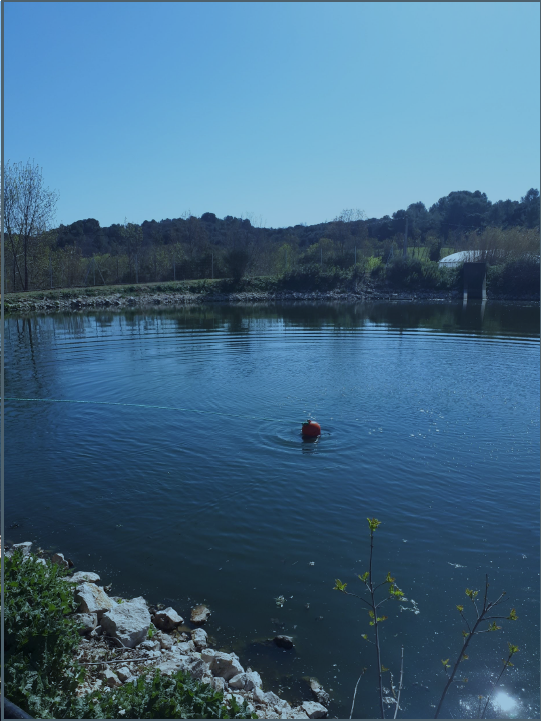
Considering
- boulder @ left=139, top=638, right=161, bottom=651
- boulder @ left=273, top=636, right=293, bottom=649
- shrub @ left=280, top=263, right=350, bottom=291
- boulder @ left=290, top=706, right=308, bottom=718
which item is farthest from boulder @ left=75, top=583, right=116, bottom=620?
shrub @ left=280, top=263, right=350, bottom=291

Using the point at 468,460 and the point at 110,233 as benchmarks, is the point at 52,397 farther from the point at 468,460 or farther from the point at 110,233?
the point at 110,233

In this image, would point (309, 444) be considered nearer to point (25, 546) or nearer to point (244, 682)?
point (25, 546)

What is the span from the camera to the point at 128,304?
A: 149 feet

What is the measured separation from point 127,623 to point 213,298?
45.7m

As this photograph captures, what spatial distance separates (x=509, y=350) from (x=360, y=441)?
1357 cm

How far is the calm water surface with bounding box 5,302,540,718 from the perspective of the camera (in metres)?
5.94

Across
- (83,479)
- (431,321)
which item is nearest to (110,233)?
(431,321)

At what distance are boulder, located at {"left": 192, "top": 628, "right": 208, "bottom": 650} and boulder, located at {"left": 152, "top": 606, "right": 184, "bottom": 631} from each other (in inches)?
10.0

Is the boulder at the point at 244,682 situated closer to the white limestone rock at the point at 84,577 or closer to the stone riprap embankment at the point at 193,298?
the white limestone rock at the point at 84,577

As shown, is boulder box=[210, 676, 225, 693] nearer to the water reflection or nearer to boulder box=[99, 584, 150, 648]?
boulder box=[99, 584, 150, 648]

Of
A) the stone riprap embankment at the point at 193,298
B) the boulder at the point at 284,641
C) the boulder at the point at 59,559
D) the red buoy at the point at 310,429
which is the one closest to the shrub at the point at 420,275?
the stone riprap embankment at the point at 193,298

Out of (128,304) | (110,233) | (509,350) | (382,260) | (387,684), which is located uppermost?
(110,233)

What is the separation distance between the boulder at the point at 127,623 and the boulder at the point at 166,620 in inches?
5.6

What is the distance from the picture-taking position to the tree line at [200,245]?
140 ft
